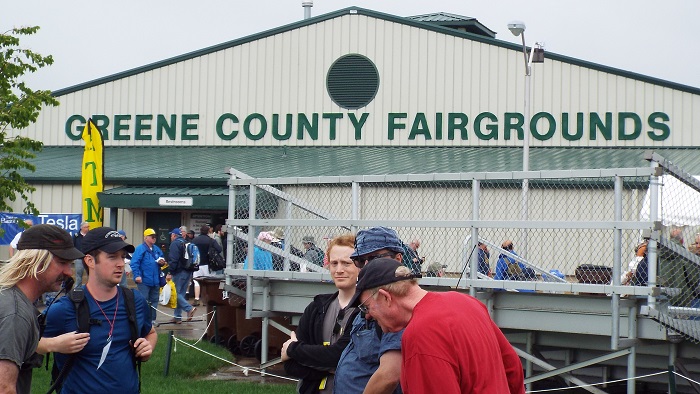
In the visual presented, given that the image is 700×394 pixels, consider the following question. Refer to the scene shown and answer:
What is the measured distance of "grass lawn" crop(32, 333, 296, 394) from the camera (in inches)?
458

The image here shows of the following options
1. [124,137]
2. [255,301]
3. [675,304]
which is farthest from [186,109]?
[675,304]

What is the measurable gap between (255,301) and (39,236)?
23.7 feet

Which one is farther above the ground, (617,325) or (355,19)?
(355,19)

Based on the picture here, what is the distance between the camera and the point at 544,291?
387 inches

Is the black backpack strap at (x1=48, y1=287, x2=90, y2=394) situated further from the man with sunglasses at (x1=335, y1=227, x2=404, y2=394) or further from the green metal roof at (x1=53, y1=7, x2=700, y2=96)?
the green metal roof at (x1=53, y1=7, x2=700, y2=96)

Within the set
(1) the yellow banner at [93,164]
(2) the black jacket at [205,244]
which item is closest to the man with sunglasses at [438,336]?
(2) the black jacket at [205,244]

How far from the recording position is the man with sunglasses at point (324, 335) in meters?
5.84

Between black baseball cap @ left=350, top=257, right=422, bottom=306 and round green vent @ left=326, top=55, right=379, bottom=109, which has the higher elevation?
round green vent @ left=326, top=55, right=379, bottom=109

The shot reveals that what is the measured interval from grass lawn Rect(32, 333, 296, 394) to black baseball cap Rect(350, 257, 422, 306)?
23.7ft

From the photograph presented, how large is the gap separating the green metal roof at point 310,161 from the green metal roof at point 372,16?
80.0 inches

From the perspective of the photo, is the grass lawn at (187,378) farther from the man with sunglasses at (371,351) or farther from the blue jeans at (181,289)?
the man with sunglasses at (371,351)

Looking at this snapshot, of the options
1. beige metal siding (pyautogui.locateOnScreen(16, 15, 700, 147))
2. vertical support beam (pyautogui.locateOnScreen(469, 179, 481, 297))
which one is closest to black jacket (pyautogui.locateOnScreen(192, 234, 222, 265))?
vertical support beam (pyautogui.locateOnScreen(469, 179, 481, 297))

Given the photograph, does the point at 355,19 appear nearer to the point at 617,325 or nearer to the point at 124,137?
the point at 124,137

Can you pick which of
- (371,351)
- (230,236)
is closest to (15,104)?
(230,236)
